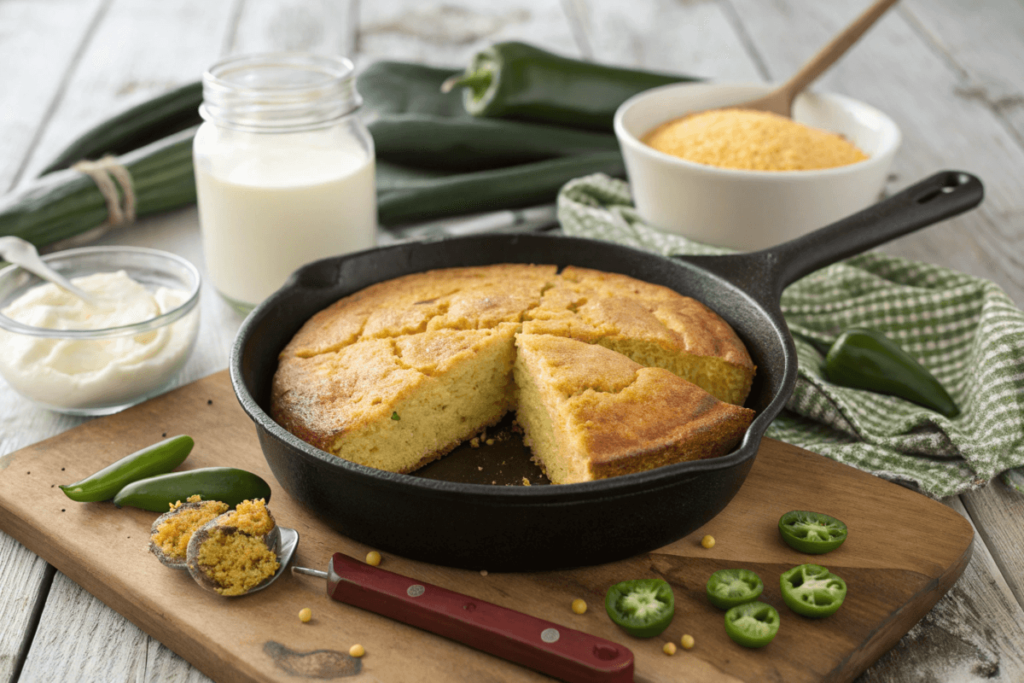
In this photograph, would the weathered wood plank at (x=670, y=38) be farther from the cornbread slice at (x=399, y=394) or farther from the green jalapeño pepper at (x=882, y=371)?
the cornbread slice at (x=399, y=394)

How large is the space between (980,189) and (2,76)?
240 inches

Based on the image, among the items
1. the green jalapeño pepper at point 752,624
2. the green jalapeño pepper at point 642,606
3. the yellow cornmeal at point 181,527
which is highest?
the green jalapeño pepper at point 752,624

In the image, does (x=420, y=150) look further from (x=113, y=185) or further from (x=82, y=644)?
(x=82, y=644)

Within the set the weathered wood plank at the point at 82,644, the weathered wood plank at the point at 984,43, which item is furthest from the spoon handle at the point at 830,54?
the weathered wood plank at the point at 82,644

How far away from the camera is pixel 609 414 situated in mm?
2699

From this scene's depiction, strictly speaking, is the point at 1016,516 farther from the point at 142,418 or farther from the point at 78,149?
the point at 78,149

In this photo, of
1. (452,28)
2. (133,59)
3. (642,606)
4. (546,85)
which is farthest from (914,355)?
(133,59)

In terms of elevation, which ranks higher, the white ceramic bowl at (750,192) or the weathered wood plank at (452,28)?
the white ceramic bowl at (750,192)

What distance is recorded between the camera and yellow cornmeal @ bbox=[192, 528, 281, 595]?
2318 mm

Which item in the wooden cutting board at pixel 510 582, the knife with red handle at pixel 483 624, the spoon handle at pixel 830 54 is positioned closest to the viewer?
the knife with red handle at pixel 483 624

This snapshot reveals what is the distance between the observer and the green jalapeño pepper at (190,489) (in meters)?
2.66

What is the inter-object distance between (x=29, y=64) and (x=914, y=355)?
6131 mm

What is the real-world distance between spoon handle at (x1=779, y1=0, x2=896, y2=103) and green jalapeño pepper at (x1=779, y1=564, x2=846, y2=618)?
307 centimetres

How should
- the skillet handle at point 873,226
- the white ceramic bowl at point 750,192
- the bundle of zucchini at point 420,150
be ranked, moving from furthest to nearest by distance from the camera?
1. the bundle of zucchini at point 420,150
2. the white ceramic bowl at point 750,192
3. the skillet handle at point 873,226
